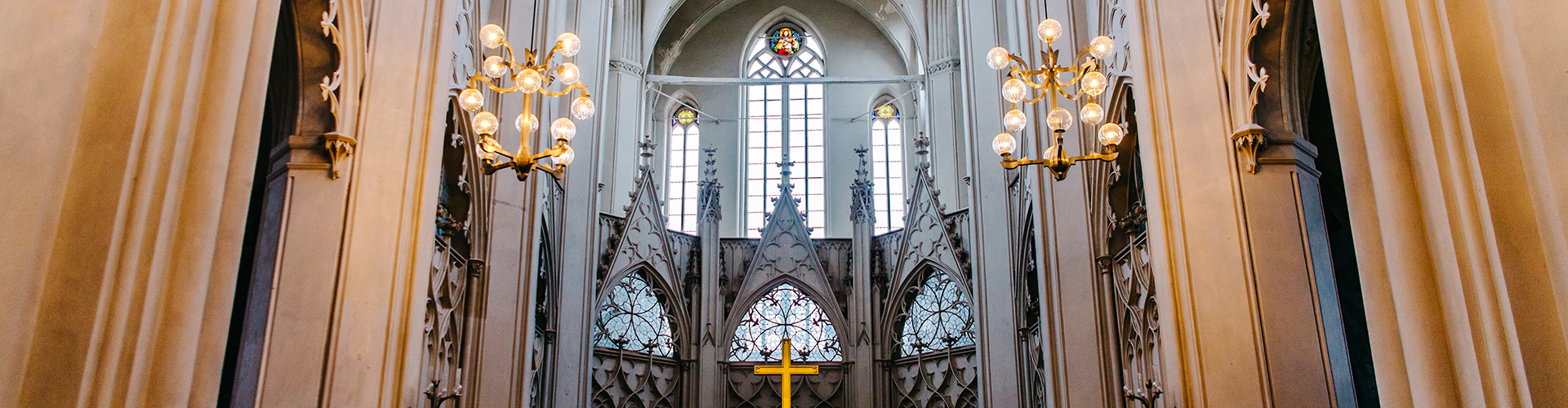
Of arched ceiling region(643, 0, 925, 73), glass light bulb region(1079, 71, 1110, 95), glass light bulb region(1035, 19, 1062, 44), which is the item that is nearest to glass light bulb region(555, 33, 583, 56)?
glass light bulb region(1035, 19, 1062, 44)

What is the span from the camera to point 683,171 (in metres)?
23.3

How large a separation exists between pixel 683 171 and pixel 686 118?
1.25 meters

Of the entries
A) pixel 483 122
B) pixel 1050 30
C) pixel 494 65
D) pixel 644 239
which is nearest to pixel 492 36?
pixel 494 65

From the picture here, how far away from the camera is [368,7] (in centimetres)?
795

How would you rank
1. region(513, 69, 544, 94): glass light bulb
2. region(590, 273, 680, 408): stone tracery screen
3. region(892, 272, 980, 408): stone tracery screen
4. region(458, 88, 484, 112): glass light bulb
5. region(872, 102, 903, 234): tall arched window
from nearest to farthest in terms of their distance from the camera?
region(513, 69, 544, 94): glass light bulb
region(458, 88, 484, 112): glass light bulb
region(590, 273, 680, 408): stone tracery screen
region(892, 272, 980, 408): stone tracery screen
region(872, 102, 903, 234): tall arched window

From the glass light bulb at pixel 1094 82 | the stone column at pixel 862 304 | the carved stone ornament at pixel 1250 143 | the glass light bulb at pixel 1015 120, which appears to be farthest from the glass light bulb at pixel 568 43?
the stone column at pixel 862 304

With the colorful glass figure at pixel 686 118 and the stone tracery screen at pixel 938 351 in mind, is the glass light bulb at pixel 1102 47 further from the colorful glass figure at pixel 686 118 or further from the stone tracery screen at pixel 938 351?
the colorful glass figure at pixel 686 118

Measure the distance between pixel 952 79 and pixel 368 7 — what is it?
13.7 metres

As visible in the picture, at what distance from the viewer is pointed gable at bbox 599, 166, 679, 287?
61.2 ft

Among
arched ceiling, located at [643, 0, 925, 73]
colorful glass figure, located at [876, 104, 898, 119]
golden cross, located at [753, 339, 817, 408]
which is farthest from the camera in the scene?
arched ceiling, located at [643, 0, 925, 73]

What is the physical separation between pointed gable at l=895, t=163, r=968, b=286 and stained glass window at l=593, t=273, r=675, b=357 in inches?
A: 156

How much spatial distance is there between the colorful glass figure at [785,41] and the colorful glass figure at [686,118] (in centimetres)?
232

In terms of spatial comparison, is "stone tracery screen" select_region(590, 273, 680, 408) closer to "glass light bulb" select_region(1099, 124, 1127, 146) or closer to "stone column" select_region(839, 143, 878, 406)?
"stone column" select_region(839, 143, 878, 406)

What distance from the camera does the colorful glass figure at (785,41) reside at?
24.9 meters
